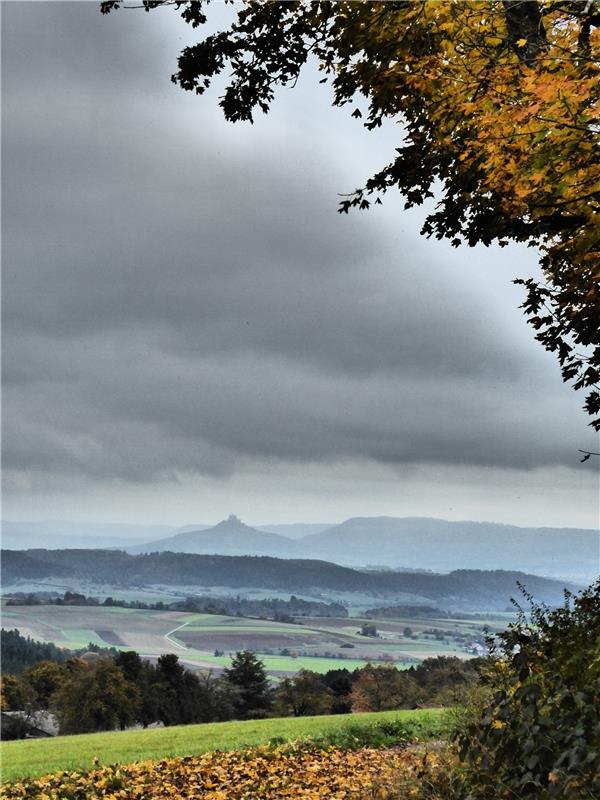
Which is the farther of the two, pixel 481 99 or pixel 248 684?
Result: pixel 248 684

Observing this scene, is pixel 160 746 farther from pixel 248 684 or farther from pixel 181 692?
pixel 248 684

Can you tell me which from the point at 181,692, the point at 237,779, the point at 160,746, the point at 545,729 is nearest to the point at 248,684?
the point at 181,692

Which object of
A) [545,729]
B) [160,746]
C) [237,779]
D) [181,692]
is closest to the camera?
[545,729]

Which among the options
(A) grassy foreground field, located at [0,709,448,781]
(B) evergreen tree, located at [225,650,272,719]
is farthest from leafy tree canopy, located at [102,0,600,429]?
(B) evergreen tree, located at [225,650,272,719]

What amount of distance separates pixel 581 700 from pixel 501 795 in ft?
4.02

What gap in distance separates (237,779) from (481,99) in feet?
29.8

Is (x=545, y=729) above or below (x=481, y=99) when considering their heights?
below

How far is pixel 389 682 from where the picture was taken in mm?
52719

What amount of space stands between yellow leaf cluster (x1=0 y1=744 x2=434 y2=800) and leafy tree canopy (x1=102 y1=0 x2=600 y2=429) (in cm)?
598

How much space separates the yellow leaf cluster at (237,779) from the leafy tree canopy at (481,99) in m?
5.98

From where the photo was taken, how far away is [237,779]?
9.80m

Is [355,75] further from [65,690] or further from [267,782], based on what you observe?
[65,690]

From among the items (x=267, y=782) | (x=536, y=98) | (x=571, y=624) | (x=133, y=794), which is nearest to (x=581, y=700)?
(x=571, y=624)

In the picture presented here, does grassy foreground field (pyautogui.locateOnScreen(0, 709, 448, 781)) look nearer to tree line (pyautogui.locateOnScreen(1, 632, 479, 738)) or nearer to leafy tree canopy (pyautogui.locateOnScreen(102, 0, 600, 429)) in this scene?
leafy tree canopy (pyautogui.locateOnScreen(102, 0, 600, 429))
